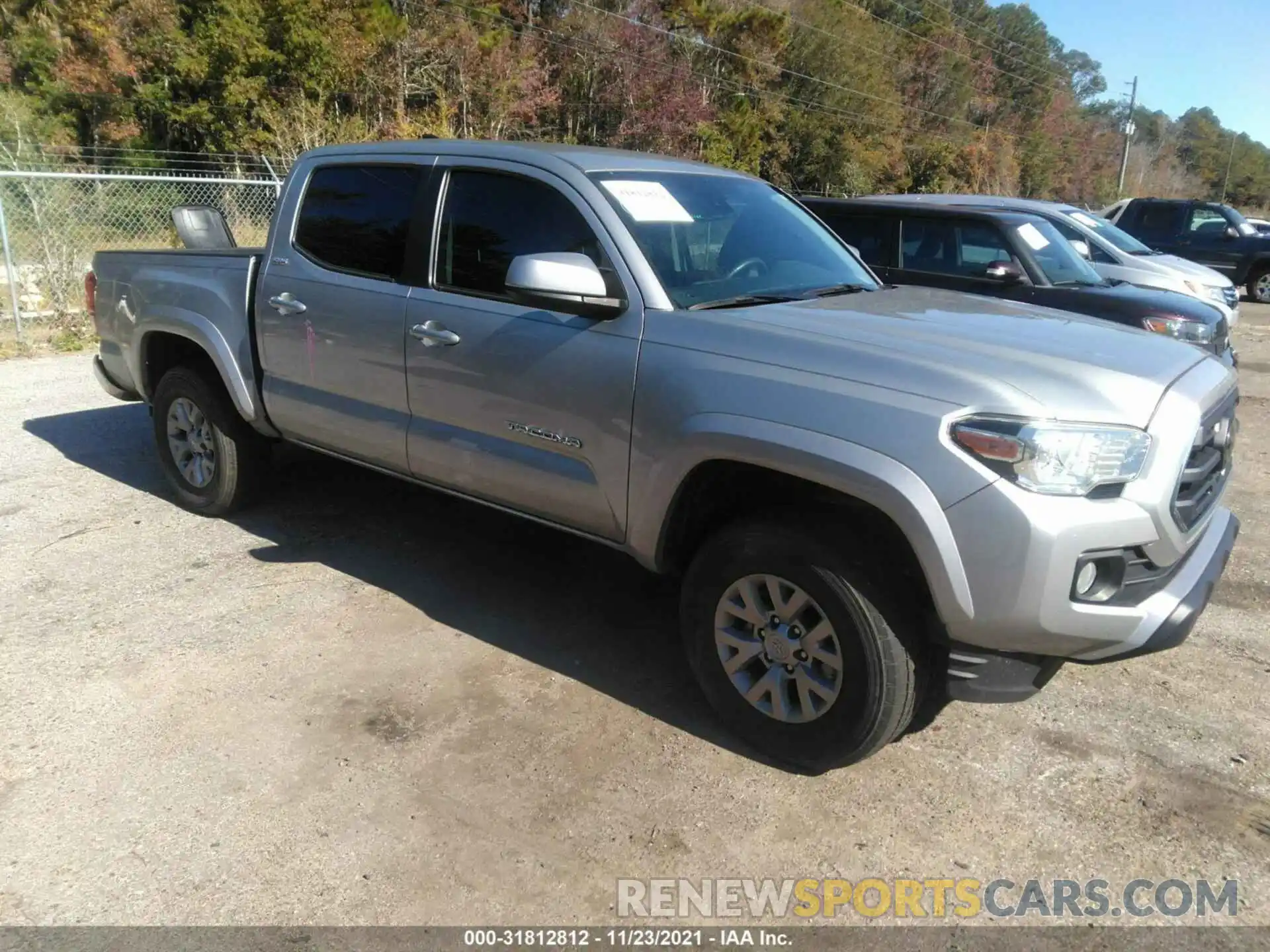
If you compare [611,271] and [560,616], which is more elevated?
[611,271]

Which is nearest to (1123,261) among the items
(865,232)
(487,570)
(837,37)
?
(865,232)

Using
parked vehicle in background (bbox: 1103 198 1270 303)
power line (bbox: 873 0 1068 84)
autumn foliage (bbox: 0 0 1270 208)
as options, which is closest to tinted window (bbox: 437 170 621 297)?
parked vehicle in background (bbox: 1103 198 1270 303)

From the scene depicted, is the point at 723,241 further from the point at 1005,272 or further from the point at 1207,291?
the point at 1207,291

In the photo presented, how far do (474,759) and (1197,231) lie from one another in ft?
62.1

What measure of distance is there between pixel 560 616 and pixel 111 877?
2.04 m

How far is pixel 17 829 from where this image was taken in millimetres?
2826

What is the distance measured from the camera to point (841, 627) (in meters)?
2.91

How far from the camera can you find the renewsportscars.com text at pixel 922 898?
2602mm

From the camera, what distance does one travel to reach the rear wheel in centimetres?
1823

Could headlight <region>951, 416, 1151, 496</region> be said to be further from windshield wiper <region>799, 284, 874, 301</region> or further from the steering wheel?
the steering wheel

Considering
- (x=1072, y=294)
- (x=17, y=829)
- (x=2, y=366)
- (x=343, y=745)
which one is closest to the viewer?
(x=17, y=829)

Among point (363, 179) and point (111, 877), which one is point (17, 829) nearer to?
point (111, 877)

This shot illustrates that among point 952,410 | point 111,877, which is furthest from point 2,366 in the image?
point 952,410

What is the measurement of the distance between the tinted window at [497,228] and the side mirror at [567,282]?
0.66 ft
